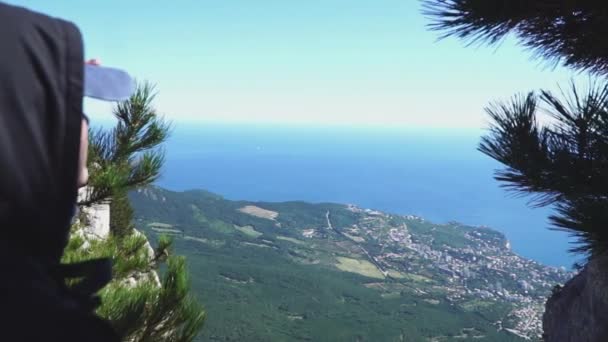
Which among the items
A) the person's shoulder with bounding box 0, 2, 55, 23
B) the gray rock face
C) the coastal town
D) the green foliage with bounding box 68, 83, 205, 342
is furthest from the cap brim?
the coastal town

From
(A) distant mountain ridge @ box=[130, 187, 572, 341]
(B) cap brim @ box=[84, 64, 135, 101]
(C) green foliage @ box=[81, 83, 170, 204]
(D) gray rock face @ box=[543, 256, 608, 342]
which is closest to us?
(B) cap brim @ box=[84, 64, 135, 101]

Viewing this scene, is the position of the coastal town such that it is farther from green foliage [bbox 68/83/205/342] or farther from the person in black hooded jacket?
the person in black hooded jacket

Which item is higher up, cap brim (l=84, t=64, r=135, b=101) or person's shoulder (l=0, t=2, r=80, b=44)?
person's shoulder (l=0, t=2, r=80, b=44)

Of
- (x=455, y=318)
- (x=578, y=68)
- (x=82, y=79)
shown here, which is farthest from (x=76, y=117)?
(x=455, y=318)

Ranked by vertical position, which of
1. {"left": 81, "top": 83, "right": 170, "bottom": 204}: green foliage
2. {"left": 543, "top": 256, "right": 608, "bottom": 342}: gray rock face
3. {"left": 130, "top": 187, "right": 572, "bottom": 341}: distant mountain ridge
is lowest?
{"left": 130, "top": 187, "right": 572, "bottom": 341}: distant mountain ridge

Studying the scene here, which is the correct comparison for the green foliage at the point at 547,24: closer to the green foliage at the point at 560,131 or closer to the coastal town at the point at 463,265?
the green foliage at the point at 560,131

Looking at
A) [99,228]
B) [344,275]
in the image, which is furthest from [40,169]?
[344,275]

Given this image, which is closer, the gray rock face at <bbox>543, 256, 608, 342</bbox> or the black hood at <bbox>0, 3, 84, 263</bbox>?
the black hood at <bbox>0, 3, 84, 263</bbox>

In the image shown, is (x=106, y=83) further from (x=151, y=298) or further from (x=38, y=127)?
(x=151, y=298)

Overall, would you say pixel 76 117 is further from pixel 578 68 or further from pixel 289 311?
pixel 289 311
